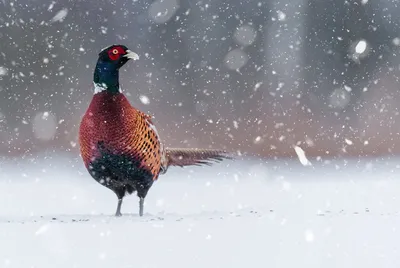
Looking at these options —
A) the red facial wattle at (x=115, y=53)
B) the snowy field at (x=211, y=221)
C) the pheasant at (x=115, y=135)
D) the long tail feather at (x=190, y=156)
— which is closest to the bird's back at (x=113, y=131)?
the pheasant at (x=115, y=135)

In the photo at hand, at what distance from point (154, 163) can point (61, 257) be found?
4.50 ft

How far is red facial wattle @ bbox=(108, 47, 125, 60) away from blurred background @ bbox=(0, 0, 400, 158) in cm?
341

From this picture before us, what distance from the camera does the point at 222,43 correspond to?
26.3ft

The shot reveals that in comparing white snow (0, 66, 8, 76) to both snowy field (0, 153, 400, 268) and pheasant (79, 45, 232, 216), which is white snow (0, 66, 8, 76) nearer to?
snowy field (0, 153, 400, 268)

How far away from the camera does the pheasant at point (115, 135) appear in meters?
3.97

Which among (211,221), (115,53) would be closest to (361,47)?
(115,53)

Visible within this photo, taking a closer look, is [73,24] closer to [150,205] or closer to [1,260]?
[150,205]

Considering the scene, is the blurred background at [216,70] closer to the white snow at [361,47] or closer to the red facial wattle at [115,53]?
the white snow at [361,47]

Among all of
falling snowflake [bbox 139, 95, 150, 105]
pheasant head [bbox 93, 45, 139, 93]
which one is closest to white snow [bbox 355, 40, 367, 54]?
falling snowflake [bbox 139, 95, 150, 105]

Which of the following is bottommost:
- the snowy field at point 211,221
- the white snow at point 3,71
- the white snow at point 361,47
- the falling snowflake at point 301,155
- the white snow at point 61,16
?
the snowy field at point 211,221

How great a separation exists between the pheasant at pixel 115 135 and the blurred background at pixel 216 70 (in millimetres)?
3282

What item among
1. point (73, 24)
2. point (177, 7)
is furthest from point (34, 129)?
point (177, 7)

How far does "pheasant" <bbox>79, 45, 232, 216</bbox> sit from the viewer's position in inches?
156

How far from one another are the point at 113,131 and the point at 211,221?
691 mm
